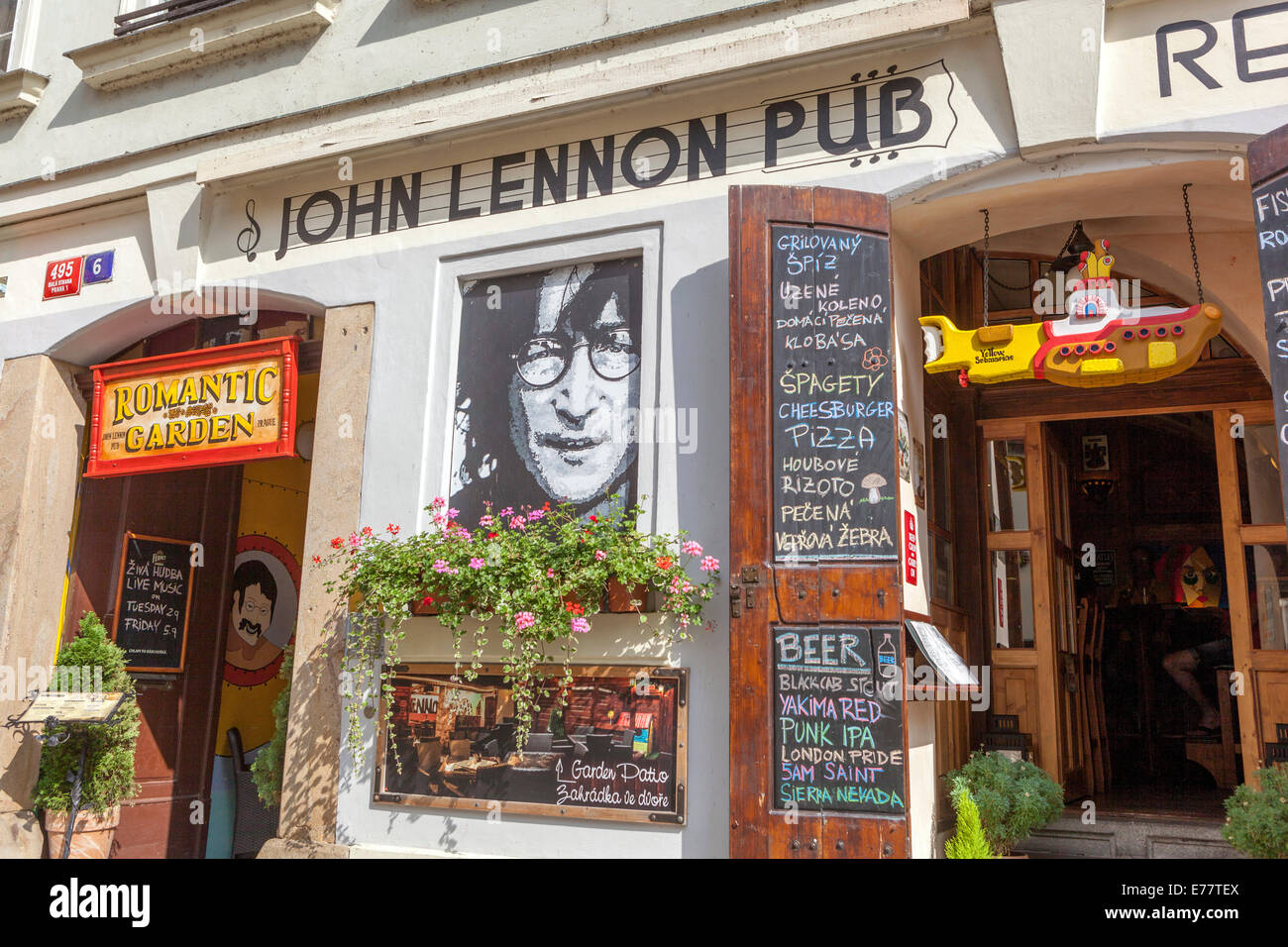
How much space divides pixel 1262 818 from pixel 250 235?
20.6 feet

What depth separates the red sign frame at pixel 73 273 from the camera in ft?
24.8

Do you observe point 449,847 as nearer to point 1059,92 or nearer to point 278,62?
point 1059,92

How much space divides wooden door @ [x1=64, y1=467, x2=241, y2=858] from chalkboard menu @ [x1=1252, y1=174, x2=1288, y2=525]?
718cm

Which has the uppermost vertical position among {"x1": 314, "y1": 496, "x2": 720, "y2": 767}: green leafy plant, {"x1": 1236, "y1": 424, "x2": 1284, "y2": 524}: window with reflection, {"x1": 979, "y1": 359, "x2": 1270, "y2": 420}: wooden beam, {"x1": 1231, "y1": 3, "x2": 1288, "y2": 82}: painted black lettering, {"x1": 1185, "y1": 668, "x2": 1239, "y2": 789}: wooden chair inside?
{"x1": 1231, "y1": 3, "x2": 1288, "y2": 82}: painted black lettering

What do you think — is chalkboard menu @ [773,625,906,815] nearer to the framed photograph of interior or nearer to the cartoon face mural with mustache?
the framed photograph of interior

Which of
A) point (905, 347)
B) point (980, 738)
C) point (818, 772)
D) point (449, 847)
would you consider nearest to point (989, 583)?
point (980, 738)

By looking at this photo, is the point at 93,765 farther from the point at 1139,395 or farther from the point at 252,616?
the point at 1139,395

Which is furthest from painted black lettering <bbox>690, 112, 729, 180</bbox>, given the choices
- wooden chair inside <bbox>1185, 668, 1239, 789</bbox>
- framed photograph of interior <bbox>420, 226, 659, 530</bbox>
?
wooden chair inside <bbox>1185, 668, 1239, 789</bbox>

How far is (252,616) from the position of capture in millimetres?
8727

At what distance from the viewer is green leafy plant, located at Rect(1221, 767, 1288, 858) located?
166 inches

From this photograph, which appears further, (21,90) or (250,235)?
(21,90)

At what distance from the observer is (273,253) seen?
6801 millimetres

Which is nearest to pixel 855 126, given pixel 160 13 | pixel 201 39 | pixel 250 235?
pixel 250 235

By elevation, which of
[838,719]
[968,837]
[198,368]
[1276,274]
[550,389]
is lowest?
[968,837]
